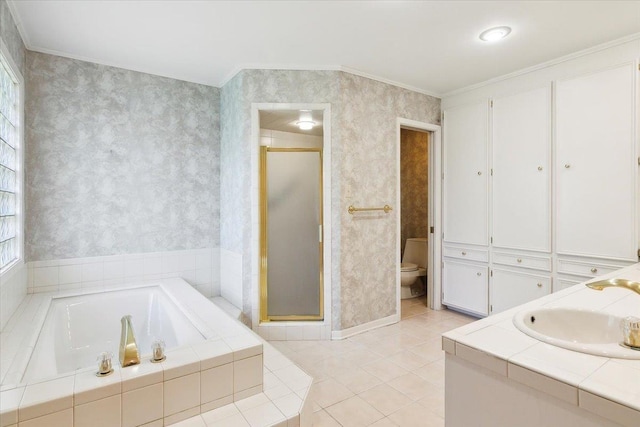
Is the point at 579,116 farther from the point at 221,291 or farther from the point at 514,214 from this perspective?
the point at 221,291

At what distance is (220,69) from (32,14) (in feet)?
4.24

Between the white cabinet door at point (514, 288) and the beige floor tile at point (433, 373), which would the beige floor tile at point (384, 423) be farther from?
→ the white cabinet door at point (514, 288)

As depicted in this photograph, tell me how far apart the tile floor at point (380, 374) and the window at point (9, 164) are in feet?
6.83

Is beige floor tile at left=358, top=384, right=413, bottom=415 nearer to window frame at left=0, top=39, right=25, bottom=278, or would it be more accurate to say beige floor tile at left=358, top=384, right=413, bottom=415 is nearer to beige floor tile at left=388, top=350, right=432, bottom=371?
beige floor tile at left=388, top=350, right=432, bottom=371

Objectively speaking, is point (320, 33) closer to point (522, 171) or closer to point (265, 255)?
point (265, 255)

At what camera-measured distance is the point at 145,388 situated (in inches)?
53.6

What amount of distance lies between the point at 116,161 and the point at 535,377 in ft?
10.7

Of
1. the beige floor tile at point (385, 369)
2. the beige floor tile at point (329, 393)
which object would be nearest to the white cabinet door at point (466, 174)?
the beige floor tile at point (385, 369)

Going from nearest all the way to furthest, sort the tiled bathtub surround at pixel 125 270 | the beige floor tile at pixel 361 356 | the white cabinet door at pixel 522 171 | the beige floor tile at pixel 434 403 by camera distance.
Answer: the beige floor tile at pixel 434 403, the beige floor tile at pixel 361 356, the tiled bathtub surround at pixel 125 270, the white cabinet door at pixel 522 171

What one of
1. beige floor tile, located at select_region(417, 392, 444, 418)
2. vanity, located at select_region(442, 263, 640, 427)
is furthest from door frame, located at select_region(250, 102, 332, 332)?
vanity, located at select_region(442, 263, 640, 427)

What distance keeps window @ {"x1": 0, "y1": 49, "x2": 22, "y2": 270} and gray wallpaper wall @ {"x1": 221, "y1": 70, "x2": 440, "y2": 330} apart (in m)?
1.54

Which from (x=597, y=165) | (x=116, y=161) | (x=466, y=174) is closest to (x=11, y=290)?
(x=116, y=161)

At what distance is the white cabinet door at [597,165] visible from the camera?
2.43 meters

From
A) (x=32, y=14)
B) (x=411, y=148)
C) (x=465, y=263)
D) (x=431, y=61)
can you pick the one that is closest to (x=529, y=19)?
(x=431, y=61)
